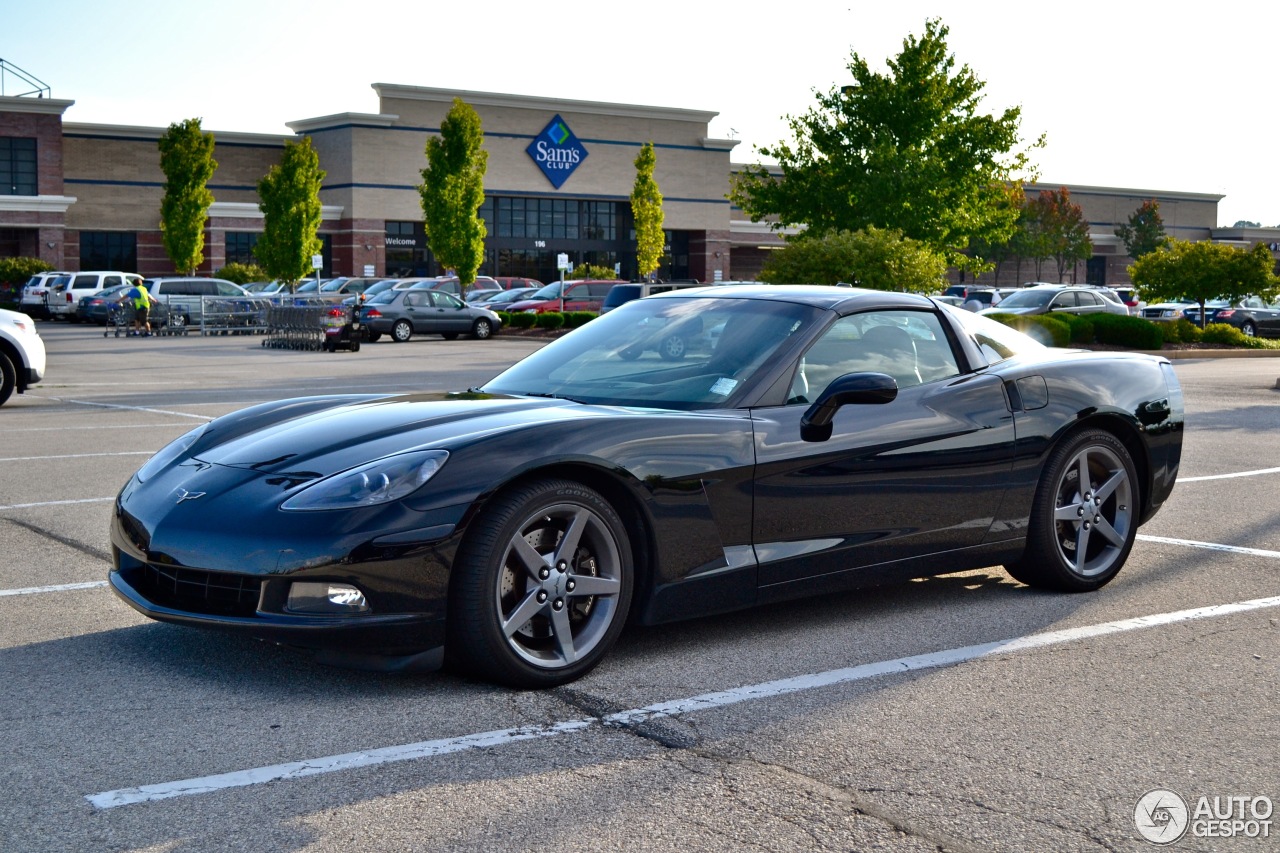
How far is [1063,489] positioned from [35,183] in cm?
6347

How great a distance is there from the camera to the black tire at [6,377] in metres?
15.9

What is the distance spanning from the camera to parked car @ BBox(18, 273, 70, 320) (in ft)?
160

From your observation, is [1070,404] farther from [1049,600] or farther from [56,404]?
[56,404]

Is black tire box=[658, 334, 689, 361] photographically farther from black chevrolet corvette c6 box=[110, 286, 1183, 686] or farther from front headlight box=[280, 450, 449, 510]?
front headlight box=[280, 450, 449, 510]

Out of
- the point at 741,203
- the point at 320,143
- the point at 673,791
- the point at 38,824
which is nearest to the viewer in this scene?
the point at 38,824

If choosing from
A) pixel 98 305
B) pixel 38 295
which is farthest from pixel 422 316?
pixel 38 295

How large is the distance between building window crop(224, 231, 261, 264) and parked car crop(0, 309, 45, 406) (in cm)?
Result: 5436

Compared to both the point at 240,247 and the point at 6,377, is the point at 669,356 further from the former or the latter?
the point at 240,247

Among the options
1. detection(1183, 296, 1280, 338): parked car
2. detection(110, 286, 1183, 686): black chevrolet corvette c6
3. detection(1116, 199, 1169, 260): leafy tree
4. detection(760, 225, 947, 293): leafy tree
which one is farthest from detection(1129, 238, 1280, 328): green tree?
detection(1116, 199, 1169, 260): leafy tree

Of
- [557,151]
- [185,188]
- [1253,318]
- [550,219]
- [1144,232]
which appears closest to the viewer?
[1253,318]

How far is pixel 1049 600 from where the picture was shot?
Result: 6371 millimetres

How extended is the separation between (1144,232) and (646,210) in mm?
38626

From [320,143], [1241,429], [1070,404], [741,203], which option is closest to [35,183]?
[320,143]

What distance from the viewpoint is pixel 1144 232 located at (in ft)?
305
